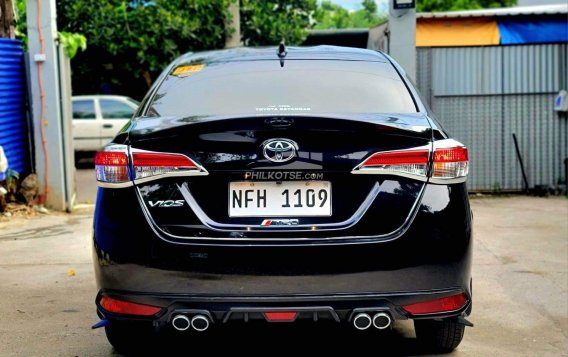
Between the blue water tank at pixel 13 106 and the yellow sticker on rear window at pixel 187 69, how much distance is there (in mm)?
5205

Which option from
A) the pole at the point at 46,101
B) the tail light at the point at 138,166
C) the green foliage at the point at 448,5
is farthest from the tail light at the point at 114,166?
the green foliage at the point at 448,5

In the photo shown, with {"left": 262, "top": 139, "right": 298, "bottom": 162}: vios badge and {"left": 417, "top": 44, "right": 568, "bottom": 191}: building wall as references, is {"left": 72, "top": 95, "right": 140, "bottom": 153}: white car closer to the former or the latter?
{"left": 417, "top": 44, "right": 568, "bottom": 191}: building wall

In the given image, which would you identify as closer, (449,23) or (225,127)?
(225,127)

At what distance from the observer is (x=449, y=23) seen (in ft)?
45.2

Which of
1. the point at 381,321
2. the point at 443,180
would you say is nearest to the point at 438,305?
the point at 381,321

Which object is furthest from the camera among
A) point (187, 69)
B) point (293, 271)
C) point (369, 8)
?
point (369, 8)

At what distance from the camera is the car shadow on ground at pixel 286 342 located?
15.1 ft

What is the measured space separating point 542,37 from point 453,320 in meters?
10.6

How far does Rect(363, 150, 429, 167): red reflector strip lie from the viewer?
3748 millimetres

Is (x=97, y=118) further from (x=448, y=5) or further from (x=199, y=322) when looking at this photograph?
(x=448, y=5)

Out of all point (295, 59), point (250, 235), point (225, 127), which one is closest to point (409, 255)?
point (250, 235)

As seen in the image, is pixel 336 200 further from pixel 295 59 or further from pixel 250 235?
pixel 295 59

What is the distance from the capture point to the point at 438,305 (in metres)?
3.82

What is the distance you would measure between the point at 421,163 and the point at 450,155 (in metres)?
0.16
